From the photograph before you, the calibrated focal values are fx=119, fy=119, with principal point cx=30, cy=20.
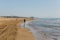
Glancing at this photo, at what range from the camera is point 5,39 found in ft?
27.9

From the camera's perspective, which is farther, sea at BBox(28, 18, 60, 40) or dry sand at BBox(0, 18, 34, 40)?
sea at BBox(28, 18, 60, 40)

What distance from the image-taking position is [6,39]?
27.9 feet

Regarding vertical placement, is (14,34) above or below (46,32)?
above

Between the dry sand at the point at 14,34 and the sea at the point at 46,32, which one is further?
the sea at the point at 46,32

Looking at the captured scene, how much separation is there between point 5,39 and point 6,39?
0.23 ft

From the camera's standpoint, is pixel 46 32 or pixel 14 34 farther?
pixel 46 32

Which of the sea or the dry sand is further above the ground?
the dry sand

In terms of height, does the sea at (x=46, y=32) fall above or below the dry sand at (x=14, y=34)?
below
